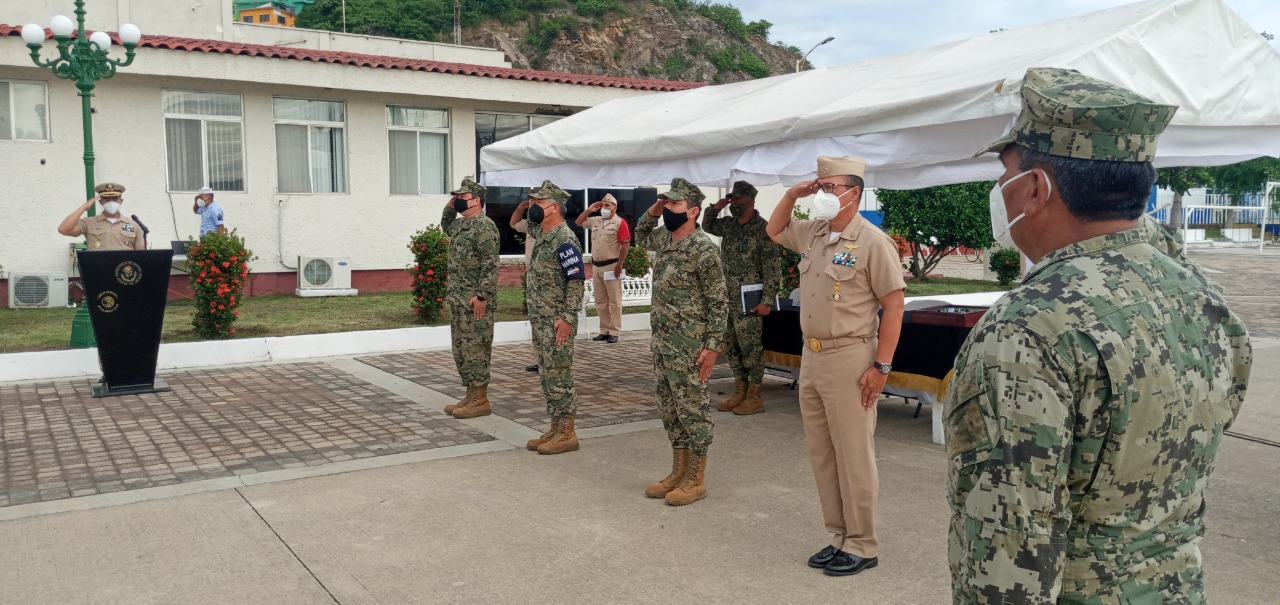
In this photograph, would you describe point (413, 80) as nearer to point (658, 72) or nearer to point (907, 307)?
point (907, 307)

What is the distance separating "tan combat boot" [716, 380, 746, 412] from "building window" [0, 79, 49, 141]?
11.6 m

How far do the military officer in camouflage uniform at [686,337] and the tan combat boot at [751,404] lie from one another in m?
2.48

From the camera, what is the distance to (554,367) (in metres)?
6.85

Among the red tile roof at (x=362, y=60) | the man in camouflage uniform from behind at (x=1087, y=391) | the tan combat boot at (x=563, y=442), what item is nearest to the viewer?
the man in camouflage uniform from behind at (x=1087, y=391)

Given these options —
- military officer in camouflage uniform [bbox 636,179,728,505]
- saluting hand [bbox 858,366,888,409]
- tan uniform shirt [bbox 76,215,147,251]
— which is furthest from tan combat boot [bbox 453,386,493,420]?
tan uniform shirt [bbox 76,215,147,251]

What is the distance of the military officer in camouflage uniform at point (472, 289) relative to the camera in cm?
791

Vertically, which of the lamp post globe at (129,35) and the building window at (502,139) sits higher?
the lamp post globe at (129,35)

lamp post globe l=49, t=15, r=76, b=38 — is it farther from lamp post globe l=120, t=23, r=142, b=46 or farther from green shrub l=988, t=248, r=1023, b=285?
green shrub l=988, t=248, r=1023, b=285

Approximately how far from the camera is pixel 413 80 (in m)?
16.4

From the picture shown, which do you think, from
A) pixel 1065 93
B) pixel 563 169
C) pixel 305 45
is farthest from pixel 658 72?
pixel 1065 93

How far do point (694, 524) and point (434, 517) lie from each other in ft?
4.84

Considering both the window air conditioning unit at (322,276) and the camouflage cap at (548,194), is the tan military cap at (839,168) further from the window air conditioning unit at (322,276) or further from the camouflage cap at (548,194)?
the window air conditioning unit at (322,276)

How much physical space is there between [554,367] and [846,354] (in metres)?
2.73

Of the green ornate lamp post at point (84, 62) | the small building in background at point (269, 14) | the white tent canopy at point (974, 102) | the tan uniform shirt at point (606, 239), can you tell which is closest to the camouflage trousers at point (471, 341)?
the white tent canopy at point (974, 102)
